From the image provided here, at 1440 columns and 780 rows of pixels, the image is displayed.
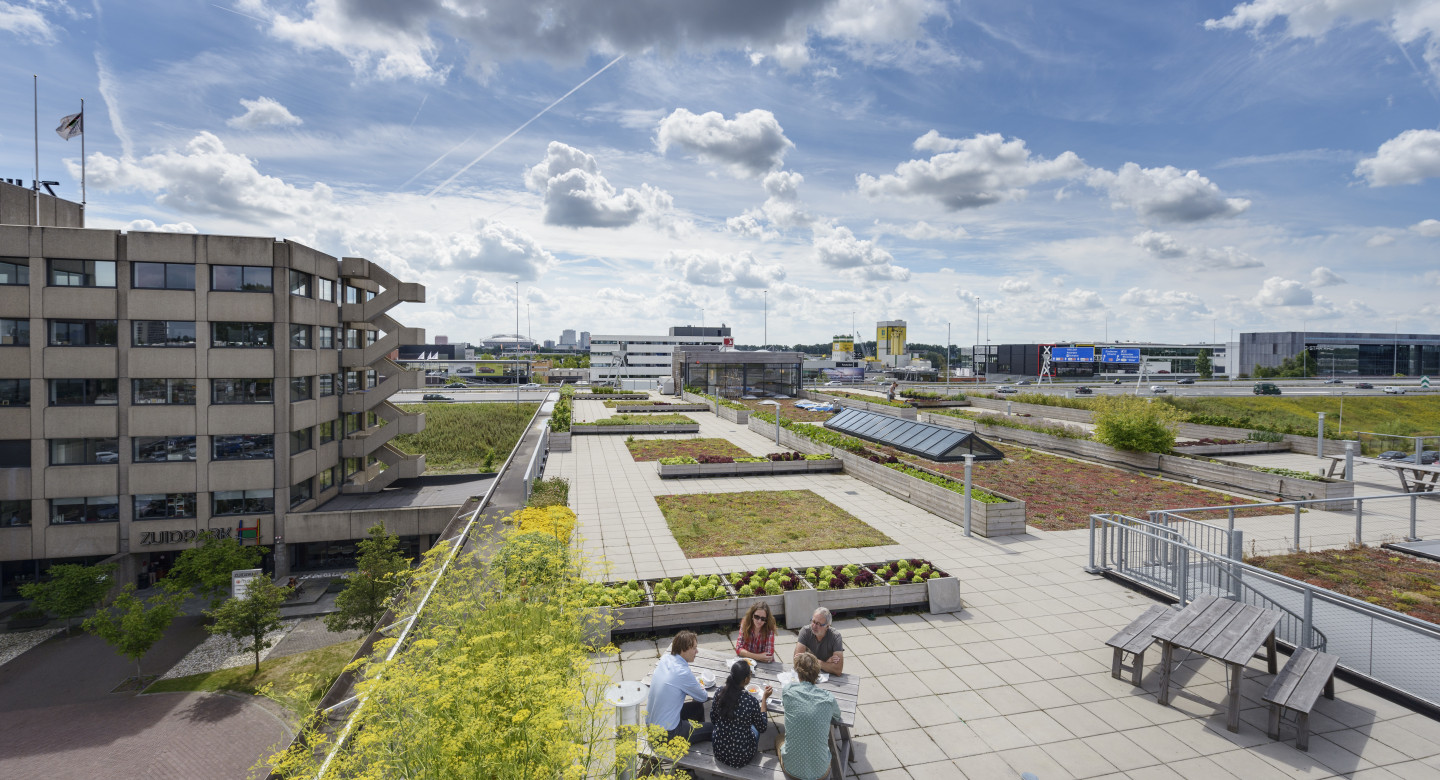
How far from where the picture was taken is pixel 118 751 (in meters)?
15.6

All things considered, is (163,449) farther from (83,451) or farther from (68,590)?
(68,590)

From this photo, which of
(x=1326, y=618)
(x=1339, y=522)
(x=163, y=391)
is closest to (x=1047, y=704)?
(x=1326, y=618)

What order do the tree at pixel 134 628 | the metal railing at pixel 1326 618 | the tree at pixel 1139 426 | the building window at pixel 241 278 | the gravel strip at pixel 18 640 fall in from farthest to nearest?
1. the building window at pixel 241 278
2. the tree at pixel 1139 426
3. the gravel strip at pixel 18 640
4. the tree at pixel 134 628
5. the metal railing at pixel 1326 618

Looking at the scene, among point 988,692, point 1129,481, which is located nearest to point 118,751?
point 988,692

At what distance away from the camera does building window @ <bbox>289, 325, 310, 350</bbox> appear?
2645 cm

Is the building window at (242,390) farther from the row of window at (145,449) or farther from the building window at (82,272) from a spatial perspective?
the building window at (82,272)

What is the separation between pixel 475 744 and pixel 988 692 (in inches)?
244

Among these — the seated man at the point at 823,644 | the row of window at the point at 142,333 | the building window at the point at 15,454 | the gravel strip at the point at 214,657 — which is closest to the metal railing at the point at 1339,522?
the seated man at the point at 823,644

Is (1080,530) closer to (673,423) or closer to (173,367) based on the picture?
(673,423)

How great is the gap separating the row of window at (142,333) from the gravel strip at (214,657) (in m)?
10.9

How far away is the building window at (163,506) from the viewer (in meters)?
24.4

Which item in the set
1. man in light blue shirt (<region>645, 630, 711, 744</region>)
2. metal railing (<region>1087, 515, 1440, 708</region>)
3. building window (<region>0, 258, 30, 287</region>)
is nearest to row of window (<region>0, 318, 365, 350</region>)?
building window (<region>0, 258, 30, 287</region>)

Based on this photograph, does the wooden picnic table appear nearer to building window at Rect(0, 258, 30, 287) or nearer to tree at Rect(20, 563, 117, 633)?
tree at Rect(20, 563, 117, 633)

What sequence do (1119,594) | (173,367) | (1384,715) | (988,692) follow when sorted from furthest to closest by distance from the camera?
(173,367) < (1119,594) < (988,692) < (1384,715)
